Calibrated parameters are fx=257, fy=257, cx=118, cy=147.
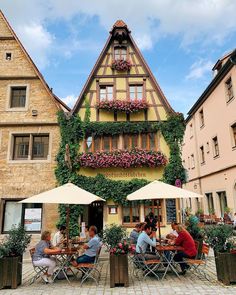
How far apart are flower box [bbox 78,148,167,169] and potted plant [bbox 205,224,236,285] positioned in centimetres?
620

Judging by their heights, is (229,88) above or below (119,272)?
above

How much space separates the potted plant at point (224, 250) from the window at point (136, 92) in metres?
8.80

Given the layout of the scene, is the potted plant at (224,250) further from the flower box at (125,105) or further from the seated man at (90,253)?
the flower box at (125,105)

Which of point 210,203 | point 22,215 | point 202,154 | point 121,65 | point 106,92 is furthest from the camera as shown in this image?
point 202,154

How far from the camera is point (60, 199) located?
270 inches

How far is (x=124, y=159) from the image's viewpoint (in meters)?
12.6

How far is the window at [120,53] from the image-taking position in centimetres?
1443

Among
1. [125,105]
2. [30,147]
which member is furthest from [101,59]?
[30,147]

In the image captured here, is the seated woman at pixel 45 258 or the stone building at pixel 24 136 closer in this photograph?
the seated woman at pixel 45 258

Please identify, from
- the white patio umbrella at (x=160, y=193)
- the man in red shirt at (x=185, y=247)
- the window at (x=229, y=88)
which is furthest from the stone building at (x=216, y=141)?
the man in red shirt at (x=185, y=247)

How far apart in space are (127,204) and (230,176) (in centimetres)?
806

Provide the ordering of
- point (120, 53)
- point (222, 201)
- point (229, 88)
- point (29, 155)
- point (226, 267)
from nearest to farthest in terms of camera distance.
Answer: point (226, 267) → point (29, 155) → point (120, 53) → point (229, 88) → point (222, 201)

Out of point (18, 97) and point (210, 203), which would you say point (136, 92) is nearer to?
point (18, 97)

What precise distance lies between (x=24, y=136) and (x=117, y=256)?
9.34 meters
